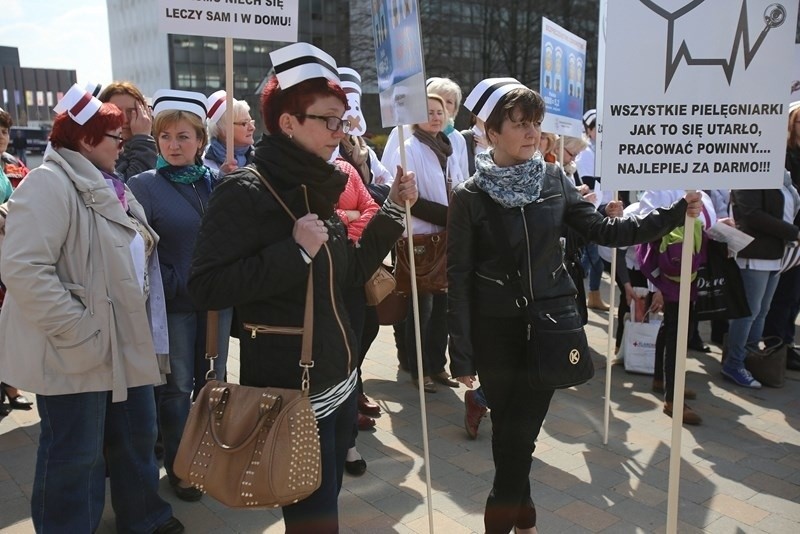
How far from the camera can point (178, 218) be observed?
3422mm

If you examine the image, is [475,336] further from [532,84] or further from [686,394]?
[532,84]

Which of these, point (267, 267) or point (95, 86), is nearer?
point (267, 267)

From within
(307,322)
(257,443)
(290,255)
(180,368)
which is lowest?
(180,368)

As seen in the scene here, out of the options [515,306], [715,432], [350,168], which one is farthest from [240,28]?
[715,432]

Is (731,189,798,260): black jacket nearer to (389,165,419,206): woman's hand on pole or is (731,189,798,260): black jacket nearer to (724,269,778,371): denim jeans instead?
(724,269,778,371): denim jeans

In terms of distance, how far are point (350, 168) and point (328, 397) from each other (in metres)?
2.05

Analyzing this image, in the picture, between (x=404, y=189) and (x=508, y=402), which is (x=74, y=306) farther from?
(x=508, y=402)

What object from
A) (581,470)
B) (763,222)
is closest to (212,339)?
(581,470)

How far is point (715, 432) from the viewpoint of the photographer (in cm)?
453

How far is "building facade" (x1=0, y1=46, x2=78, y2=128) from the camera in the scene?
67250mm

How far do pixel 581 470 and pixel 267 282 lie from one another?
103 inches

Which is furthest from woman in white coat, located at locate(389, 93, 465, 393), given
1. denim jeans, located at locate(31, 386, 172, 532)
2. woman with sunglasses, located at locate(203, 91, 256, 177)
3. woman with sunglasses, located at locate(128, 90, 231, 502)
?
denim jeans, located at locate(31, 386, 172, 532)

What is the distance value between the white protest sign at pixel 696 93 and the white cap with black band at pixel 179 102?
6.96 feet

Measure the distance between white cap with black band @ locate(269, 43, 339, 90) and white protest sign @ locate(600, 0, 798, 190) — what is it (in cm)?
104
